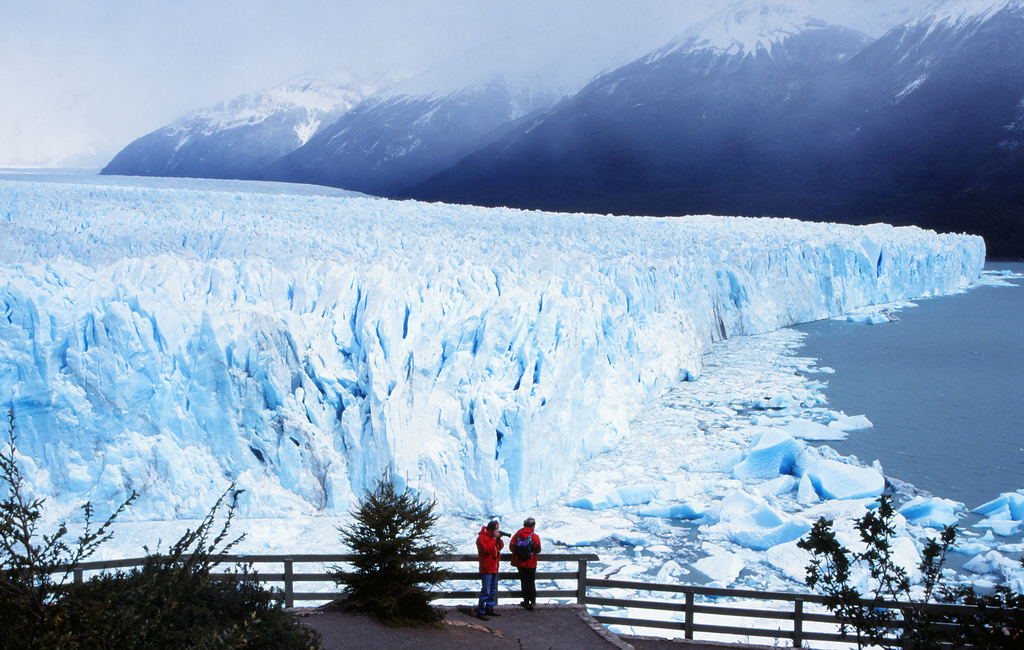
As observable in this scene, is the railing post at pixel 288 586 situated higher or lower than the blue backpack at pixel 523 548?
lower

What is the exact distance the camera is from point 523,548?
14.9ft

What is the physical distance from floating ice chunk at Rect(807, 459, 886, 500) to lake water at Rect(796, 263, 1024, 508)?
2.94 ft

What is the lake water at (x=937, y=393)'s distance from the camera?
29.7 feet

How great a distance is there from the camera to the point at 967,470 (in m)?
8.98

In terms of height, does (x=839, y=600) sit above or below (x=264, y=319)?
below

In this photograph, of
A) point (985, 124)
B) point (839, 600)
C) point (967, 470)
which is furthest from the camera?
point (985, 124)

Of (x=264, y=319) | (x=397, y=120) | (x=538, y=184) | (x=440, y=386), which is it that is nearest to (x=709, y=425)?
(x=440, y=386)

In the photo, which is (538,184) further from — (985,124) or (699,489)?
(699,489)

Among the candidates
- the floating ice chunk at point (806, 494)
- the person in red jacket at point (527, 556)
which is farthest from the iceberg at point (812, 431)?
the person in red jacket at point (527, 556)

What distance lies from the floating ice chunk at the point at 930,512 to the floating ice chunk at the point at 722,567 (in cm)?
215

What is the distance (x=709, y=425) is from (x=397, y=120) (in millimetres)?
76454

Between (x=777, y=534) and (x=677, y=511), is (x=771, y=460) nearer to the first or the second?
(x=677, y=511)

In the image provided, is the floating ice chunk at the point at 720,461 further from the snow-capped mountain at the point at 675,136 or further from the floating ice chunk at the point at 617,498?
the snow-capped mountain at the point at 675,136

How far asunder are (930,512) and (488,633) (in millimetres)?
5373
